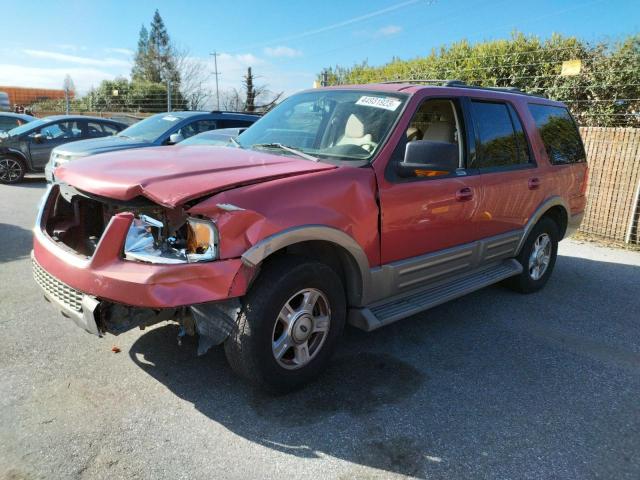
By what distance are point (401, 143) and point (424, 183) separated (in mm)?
356

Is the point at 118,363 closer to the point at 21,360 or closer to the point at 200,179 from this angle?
the point at 21,360

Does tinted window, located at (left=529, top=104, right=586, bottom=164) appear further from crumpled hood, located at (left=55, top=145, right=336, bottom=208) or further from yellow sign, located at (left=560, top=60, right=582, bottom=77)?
yellow sign, located at (left=560, top=60, right=582, bottom=77)

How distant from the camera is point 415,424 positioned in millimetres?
2939

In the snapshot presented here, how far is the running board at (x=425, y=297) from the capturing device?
11.3 ft

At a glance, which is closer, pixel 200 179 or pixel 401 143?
pixel 200 179

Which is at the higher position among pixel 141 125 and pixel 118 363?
pixel 141 125

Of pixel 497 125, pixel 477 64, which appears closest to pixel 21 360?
pixel 497 125

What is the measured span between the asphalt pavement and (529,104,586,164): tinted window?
6.30 feet

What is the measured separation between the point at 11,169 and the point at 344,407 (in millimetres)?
11285

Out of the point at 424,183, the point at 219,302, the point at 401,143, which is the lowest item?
the point at 219,302

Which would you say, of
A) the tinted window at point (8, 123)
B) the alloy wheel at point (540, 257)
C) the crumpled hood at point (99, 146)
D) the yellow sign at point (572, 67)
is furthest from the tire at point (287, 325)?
the tinted window at point (8, 123)

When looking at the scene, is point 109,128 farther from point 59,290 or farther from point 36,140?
point 59,290

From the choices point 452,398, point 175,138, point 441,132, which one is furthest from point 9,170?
point 452,398

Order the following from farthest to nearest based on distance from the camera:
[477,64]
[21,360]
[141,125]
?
[477,64] → [141,125] → [21,360]
